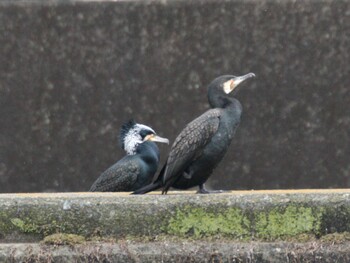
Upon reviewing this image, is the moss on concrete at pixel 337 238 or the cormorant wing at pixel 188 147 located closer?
the moss on concrete at pixel 337 238

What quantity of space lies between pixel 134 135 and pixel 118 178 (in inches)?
16.5

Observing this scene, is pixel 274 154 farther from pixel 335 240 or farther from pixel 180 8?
pixel 335 240

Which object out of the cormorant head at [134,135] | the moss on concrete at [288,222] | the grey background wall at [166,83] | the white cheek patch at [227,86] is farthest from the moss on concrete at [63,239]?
the grey background wall at [166,83]

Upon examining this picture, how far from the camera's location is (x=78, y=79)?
1291cm

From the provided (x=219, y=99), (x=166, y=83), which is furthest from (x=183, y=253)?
(x=166, y=83)

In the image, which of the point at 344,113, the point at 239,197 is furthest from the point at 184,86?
the point at 239,197

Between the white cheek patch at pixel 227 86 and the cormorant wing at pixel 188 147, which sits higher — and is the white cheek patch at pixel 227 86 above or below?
above

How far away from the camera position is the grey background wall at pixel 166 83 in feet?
42.3

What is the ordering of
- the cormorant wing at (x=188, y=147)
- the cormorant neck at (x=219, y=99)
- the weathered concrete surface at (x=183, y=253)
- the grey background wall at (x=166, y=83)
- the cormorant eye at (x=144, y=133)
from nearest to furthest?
the weathered concrete surface at (x=183, y=253)
the cormorant wing at (x=188, y=147)
the cormorant neck at (x=219, y=99)
the cormorant eye at (x=144, y=133)
the grey background wall at (x=166, y=83)

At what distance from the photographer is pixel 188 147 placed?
10.0 m

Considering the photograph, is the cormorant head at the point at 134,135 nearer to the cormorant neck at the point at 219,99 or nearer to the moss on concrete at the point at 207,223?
the cormorant neck at the point at 219,99

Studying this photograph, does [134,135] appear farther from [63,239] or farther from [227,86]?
[63,239]

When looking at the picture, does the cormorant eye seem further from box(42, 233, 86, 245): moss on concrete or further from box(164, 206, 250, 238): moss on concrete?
box(42, 233, 86, 245): moss on concrete

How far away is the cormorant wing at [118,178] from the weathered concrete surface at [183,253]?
288 centimetres
